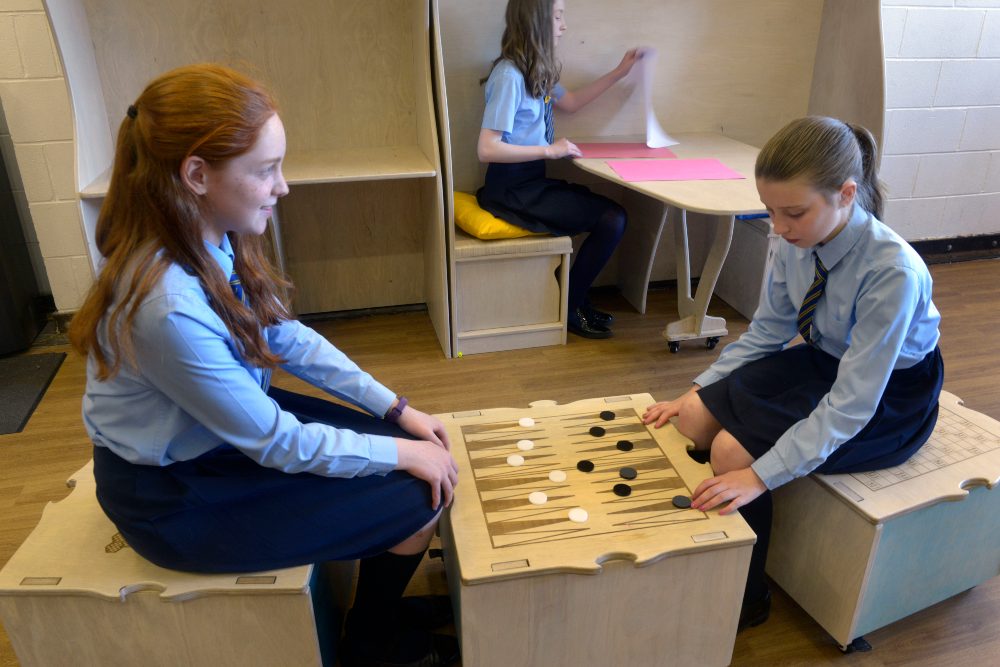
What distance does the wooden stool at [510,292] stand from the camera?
2586 millimetres

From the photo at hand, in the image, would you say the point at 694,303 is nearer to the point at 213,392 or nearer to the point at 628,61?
the point at 628,61

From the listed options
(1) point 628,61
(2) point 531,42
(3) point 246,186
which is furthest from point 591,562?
(1) point 628,61

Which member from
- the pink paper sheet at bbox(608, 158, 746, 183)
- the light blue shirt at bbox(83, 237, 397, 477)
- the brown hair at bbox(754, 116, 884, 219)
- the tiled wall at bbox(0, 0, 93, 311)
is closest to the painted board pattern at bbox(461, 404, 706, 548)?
the light blue shirt at bbox(83, 237, 397, 477)

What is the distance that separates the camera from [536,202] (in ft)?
8.59

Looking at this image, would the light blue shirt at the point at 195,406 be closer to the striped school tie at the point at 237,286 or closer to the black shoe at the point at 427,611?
the striped school tie at the point at 237,286

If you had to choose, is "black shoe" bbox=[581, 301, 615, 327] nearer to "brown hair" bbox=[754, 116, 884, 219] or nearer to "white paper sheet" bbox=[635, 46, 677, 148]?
"white paper sheet" bbox=[635, 46, 677, 148]

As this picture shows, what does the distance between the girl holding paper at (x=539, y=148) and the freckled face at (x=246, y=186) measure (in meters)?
1.42

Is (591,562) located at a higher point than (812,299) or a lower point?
lower

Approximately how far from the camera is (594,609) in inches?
50.5

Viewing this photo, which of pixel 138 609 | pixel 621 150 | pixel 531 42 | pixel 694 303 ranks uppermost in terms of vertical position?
pixel 531 42

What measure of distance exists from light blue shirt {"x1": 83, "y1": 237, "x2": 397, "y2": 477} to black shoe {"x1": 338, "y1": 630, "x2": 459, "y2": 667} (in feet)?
1.23

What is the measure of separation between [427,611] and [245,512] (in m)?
0.54

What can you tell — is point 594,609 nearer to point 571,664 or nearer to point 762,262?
point 571,664

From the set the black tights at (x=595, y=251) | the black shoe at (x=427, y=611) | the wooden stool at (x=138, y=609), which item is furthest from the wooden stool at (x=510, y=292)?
the wooden stool at (x=138, y=609)
